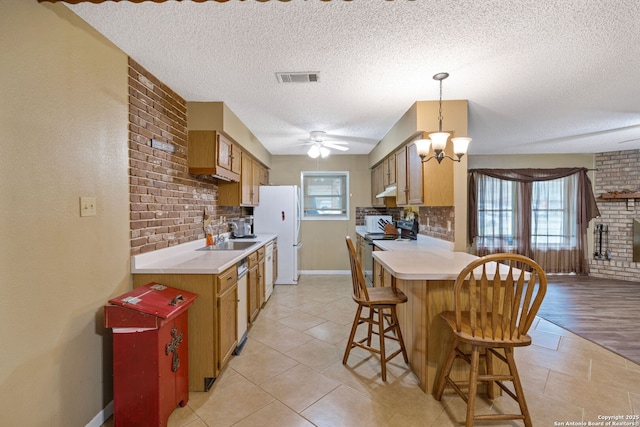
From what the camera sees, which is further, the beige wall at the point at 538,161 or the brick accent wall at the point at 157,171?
the beige wall at the point at 538,161

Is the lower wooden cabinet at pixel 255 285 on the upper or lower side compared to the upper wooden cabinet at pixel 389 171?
lower

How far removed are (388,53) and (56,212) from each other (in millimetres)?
2215

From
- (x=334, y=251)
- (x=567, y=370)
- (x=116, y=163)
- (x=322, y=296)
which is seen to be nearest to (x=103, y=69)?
(x=116, y=163)

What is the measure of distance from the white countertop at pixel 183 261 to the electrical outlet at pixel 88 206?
49cm

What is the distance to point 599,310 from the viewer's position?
143 inches

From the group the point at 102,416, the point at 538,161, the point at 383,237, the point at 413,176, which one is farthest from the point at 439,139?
the point at 538,161

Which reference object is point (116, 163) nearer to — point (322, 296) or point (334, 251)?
point (322, 296)

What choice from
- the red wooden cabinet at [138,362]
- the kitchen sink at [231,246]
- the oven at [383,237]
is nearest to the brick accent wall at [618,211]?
the oven at [383,237]

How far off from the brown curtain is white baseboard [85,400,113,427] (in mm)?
5812

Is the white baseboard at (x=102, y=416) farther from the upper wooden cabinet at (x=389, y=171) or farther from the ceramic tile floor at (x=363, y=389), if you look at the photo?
the upper wooden cabinet at (x=389, y=171)

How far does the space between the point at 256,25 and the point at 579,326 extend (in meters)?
→ 4.29

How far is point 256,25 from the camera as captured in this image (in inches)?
66.5

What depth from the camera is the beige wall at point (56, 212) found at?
4.17ft

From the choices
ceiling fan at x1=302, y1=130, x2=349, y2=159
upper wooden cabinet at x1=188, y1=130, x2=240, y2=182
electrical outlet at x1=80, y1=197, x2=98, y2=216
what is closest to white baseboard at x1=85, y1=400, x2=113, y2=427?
electrical outlet at x1=80, y1=197, x2=98, y2=216
